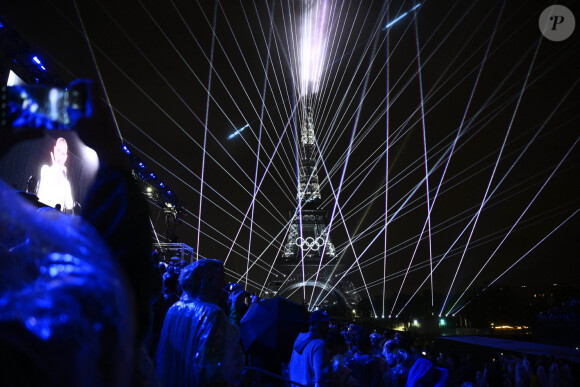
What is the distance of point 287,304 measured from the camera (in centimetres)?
566

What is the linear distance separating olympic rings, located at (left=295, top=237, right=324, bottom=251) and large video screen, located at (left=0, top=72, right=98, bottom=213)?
52.4 meters

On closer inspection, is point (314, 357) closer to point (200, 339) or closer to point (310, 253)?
point (200, 339)

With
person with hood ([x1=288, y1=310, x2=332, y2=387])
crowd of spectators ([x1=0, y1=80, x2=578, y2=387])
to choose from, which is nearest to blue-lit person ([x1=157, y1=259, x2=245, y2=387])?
crowd of spectators ([x1=0, y1=80, x2=578, y2=387])

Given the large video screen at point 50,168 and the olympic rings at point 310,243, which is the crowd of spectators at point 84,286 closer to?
the large video screen at point 50,168

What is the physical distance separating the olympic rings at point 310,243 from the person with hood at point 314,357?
63045mm

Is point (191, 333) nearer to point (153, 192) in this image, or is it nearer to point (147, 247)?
point (147, 247)

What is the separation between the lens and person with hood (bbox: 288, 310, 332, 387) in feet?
13.5

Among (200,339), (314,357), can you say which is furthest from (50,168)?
(200,339)

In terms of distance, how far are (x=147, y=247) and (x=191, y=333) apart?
1.48m

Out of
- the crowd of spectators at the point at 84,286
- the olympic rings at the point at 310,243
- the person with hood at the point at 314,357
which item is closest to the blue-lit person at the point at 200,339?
the crowd of spectators at the point at 84,286

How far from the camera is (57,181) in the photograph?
15.2m

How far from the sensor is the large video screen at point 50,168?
43.0 ft

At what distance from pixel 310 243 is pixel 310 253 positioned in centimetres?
182

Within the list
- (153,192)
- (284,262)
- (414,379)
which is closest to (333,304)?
(284,262)
